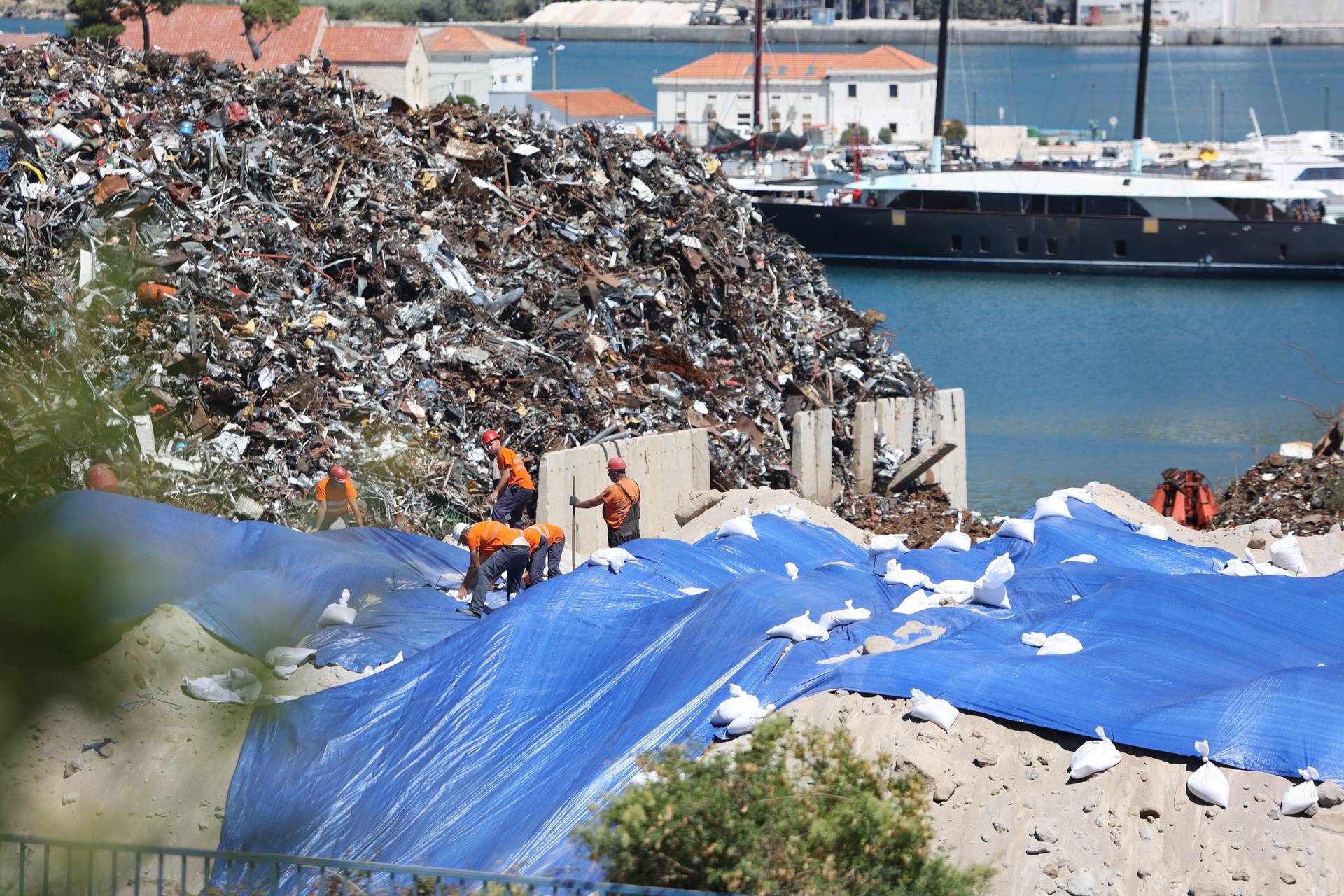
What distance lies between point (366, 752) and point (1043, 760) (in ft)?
11.4

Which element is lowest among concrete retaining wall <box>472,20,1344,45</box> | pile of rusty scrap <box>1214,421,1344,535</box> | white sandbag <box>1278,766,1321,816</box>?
pile of rusty scrap <box>1214,421,1344,535</box>

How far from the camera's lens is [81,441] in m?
9.47

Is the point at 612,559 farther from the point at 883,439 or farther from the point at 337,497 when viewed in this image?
the point at 883,439

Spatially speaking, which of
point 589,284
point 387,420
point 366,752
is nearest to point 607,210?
point 589,284

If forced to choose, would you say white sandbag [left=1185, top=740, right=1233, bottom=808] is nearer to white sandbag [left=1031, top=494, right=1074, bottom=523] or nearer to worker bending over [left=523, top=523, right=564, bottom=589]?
worker bending over [left=523, top=523, right=564, bottom=589]

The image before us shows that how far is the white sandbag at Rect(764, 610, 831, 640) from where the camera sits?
809 centimetres

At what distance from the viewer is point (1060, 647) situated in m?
7.88

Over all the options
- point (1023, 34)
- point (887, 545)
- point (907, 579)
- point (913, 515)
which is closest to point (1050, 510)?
point (887, 545)

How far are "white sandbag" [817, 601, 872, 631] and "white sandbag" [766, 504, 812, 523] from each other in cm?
309

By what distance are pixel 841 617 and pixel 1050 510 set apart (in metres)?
3.68

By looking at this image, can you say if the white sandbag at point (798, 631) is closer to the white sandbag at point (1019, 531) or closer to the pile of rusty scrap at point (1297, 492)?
the white sandbag at point (1019, 531)

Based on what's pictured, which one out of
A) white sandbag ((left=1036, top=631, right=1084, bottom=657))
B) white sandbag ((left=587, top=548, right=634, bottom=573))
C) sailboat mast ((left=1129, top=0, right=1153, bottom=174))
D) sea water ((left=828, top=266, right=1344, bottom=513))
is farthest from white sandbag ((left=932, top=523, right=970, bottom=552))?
sailboat mast ((left=1129, top=0, right=1153, bottom=174))

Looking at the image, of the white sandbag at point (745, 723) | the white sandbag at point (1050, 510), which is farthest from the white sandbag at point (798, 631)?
the white sandbag at point (1050, 510)

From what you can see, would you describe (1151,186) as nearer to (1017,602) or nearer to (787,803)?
(1017,602)
